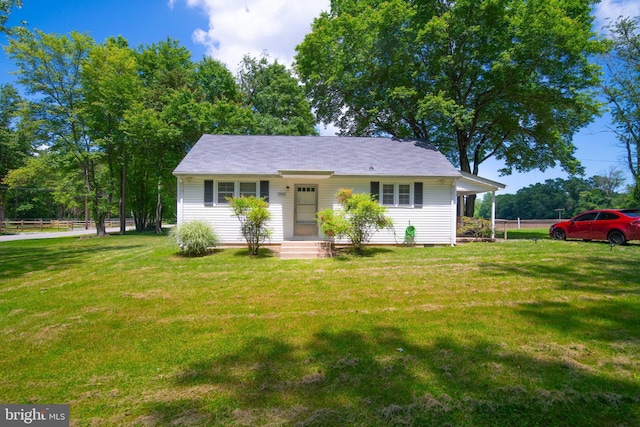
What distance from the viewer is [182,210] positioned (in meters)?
11.8

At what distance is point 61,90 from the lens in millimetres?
18766

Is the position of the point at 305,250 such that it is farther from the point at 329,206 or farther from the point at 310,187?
the point at 310,187

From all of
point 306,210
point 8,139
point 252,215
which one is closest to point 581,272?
point 252,215

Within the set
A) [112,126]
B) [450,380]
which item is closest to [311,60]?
[112,126]

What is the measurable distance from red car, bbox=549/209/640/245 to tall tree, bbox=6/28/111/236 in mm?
26377

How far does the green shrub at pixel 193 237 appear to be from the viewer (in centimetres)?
1007

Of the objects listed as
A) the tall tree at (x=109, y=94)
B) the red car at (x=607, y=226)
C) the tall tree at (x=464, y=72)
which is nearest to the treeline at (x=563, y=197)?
the tall tree at (x=464, y=72)

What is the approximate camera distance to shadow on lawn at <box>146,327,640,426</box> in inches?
91.2

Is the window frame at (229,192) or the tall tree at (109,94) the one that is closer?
the window frame at (229,192)

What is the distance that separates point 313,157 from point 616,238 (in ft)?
41.3

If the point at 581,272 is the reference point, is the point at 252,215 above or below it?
above

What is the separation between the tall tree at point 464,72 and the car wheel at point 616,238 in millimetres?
7375

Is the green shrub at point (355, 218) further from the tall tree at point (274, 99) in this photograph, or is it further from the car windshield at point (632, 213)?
the tall tree at point (274, 99)

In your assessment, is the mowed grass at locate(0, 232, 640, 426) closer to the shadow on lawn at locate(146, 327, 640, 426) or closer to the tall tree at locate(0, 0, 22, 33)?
the shadow on lawn at locate(146, 327, 640, 426)
